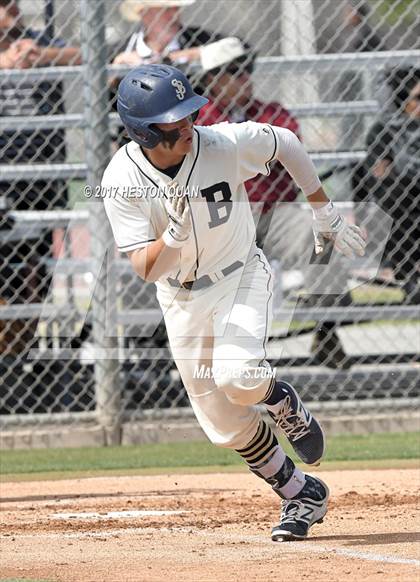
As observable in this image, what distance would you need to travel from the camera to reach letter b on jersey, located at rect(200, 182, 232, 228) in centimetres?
494

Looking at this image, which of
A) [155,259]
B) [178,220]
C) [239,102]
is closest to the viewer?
[178,220]

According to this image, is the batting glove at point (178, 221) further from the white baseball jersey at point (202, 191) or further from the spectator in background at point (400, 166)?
the spectator in background at point (400, 166)

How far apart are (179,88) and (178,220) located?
670 millimetres

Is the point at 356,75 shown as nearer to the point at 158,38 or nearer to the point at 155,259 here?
the point at 158,38

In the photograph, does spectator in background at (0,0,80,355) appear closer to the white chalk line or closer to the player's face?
the white chalk line

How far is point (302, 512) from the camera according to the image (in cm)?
491

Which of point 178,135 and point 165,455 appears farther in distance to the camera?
point 165,455

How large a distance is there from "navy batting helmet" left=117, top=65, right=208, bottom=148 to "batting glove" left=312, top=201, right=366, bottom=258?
2.39 ft

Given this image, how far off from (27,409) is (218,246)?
3.24m

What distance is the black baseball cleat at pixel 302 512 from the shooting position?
4.80 meters

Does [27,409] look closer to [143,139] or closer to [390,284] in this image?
[390,284]

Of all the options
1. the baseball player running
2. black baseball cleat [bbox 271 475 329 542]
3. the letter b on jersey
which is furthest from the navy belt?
black baseball cleat [bbox 271 475 329 542]

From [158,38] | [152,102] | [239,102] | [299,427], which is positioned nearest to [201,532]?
[299,427]

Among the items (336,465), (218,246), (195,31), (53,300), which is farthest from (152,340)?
(218,246)
